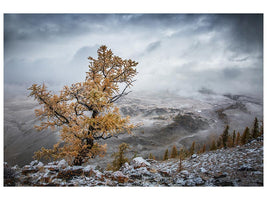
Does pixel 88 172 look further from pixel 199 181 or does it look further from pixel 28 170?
pixel 199 181

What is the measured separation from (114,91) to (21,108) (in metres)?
5.78

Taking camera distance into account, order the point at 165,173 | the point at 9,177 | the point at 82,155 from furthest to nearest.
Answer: the point at 82,155 → the point at 165,173 → the point at 9,177

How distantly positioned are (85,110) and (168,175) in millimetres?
3093

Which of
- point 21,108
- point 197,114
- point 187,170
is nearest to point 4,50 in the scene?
point 21,108

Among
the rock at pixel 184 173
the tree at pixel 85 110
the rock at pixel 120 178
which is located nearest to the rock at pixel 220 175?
the rock at pixel 184 173

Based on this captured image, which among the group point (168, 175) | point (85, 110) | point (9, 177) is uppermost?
point (85, 110)

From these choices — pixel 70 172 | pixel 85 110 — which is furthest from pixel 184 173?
pixel 85 110

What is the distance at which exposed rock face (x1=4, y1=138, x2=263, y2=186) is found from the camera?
2.78 metres

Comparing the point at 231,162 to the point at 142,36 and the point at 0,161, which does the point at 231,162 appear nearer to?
the point at 142,36

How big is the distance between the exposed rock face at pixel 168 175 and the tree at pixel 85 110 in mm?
470

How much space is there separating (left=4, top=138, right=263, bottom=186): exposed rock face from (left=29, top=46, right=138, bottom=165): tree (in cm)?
47

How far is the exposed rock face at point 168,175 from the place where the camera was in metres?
2.78

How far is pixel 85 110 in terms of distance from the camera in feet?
11.6

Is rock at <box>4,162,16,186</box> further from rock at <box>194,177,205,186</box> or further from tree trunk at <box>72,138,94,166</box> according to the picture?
rock at <box>194,177,205,186</box>
